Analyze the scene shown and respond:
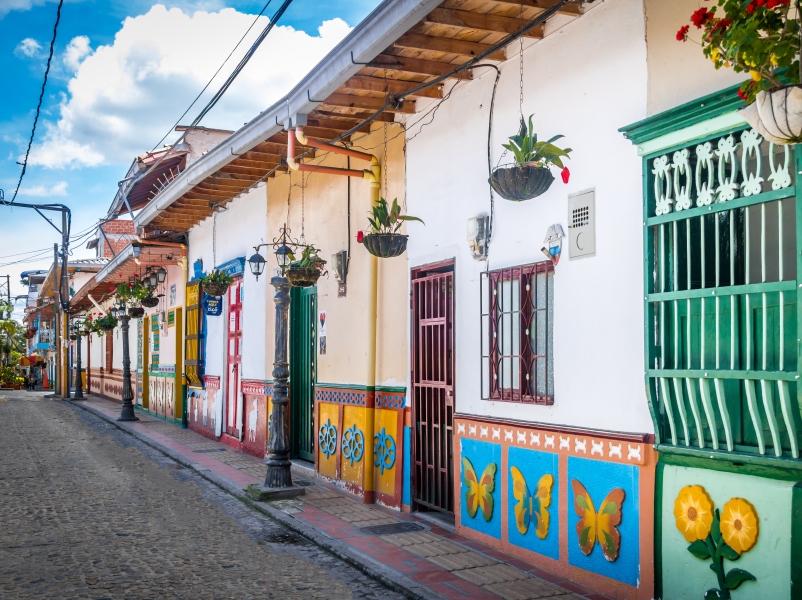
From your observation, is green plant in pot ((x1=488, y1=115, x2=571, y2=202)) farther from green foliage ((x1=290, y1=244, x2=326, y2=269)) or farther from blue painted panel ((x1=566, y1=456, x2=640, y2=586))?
green foliage ((x1=290, y1=244, x2=326, y2=269))

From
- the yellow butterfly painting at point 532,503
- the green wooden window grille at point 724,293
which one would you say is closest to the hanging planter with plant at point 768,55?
the green wooden window grille at point 724,293

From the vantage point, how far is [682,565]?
4656 millimetres

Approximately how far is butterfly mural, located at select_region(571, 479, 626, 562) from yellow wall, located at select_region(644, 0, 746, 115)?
254 centimetres

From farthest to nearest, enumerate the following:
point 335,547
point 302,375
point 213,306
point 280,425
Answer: point 213,306, point 302,375, point 280,425, point 335,547

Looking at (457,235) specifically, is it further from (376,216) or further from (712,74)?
(712,74)

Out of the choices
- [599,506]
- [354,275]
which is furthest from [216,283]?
[599,506]

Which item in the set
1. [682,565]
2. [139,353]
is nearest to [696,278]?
[682,565]

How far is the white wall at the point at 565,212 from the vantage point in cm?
524

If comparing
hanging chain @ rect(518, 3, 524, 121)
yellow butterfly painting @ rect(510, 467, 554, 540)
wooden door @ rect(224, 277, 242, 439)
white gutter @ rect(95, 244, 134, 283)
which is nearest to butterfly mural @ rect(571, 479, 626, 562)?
yellow butterfly painting @ rect(510, 467, 554, 540)

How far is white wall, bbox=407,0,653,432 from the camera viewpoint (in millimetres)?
5238

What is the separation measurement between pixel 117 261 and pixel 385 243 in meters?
14.0

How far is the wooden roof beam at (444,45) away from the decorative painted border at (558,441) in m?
3.12

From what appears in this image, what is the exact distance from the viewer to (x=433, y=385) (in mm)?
7867

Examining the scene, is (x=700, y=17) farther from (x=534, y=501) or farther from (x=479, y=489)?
(x=479, y=489)
